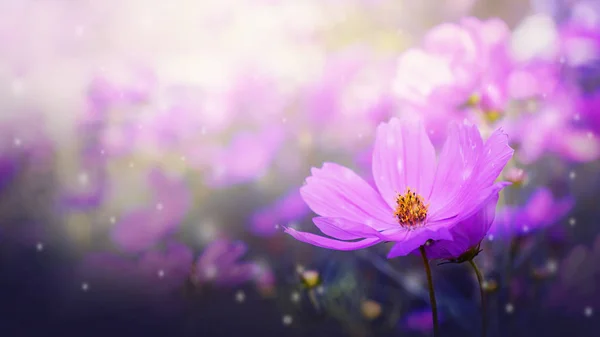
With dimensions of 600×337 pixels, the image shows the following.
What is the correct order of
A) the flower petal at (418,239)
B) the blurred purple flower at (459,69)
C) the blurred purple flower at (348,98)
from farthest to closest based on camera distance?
the blurred purple flower at (348,98) → the blurred purple flower at (459,69) → the flower petal at (418,239)

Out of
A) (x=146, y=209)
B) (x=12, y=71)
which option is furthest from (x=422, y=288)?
(x=12, y=71)

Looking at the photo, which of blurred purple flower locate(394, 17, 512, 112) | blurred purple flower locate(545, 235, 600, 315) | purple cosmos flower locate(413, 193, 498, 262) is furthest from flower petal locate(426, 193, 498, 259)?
blurred purple flower locate(545, 235, 600, 315)

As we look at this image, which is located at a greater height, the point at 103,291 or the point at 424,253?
the point at 424,253

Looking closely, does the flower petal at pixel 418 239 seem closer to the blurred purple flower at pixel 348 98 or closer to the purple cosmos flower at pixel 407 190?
the purple cosmos flower at pixel 407 190

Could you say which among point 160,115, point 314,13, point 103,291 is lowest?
point 103,291

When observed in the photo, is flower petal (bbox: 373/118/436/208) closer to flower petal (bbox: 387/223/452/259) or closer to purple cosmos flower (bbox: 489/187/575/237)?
flower petal (bbox: 387/223/452/259)

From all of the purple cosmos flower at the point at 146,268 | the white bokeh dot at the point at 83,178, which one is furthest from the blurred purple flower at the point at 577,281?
the white bokeh dot at the point at 83,178

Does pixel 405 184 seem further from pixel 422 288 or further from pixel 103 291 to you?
pixel 103 291

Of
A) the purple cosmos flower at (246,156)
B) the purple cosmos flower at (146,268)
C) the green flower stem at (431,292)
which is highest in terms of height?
the green flower stem at (431,292)

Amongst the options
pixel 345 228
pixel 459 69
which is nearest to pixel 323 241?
pixel 345 228
